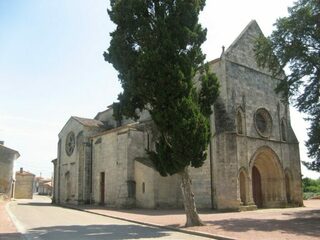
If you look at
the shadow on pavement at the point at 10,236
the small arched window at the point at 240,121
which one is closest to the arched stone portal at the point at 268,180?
the small arched window at the point at 240,121

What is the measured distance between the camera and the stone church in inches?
961

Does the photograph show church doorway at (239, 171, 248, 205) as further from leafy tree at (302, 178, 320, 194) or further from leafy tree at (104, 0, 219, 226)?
leafy tree at (302, 178, 320, 194)

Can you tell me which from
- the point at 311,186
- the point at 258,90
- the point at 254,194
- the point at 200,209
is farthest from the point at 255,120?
the point at 311,186

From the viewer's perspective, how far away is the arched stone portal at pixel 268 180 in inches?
1084

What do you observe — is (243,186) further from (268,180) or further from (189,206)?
(189,206)

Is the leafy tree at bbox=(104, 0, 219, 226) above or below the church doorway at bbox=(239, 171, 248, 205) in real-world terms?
above

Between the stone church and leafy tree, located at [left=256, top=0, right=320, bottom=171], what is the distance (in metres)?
4.30

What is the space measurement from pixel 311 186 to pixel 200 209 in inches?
1363

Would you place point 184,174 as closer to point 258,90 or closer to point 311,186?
point 258,90

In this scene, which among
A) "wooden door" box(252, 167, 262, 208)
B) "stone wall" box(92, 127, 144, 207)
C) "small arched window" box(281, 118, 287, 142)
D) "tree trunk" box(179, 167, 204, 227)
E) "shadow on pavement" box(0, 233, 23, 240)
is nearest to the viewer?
"shadow on pavement" box(0, 233, 23, 240)

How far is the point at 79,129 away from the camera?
119 ft

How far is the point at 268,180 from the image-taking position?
28344mm

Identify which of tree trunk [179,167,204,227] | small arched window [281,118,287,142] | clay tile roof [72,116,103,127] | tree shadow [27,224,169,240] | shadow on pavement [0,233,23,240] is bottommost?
tree shadow [27,224,169,240]

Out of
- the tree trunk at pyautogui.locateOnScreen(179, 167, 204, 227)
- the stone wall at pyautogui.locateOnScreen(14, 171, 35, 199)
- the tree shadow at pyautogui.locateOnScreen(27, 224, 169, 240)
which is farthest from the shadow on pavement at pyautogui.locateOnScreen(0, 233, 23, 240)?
the stone wall at pyautogui.locateOnScreen(14, 171, 35, 199)
